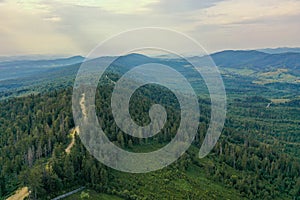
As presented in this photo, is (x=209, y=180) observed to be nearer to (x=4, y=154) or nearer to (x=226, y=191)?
Result: (x=226, y=191)

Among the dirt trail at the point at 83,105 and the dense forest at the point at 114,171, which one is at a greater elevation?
the dirt trail at the point at 83,105

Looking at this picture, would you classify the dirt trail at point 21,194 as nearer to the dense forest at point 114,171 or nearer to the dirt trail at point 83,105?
the dense forest at point 114,171

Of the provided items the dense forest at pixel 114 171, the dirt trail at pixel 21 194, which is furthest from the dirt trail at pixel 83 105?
the dirt trail at pixel 21 194

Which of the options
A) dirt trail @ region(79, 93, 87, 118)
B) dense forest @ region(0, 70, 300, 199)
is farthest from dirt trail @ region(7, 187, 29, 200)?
dirt trail @ region(79, 93, 87, 118)

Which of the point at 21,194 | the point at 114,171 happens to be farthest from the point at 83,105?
the point at 21,194

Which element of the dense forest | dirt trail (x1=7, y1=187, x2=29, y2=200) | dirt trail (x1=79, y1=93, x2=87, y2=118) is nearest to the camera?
dirt trail (x1=7, y1=187, x2=29, y2=200)

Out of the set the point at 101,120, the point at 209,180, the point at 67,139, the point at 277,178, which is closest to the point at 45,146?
the point at 67,139

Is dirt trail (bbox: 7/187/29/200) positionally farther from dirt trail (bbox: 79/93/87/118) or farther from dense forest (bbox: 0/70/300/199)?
dirt trail (bbox: 79/93/87/118)
